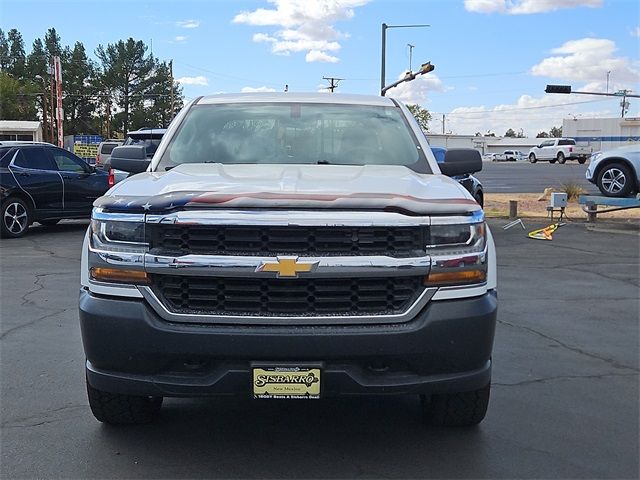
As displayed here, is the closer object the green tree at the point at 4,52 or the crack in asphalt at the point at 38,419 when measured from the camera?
the crack in asphalt at the point at 38,419

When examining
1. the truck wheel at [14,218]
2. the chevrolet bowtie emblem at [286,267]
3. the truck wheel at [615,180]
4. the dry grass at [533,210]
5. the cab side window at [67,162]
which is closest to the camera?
the chevrolet bowtie emblem at [286,267]

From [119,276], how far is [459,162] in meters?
2.61

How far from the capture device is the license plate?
3174mm

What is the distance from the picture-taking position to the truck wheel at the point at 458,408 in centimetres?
380

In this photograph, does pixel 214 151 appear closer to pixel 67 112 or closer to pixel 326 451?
pixel 326 451

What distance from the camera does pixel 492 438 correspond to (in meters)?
3.85

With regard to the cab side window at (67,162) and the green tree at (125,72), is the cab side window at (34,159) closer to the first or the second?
the cab side window at (67,162)

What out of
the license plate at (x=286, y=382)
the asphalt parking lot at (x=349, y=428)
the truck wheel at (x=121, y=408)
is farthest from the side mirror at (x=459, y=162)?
the truck wheel at (x=121, y=408)

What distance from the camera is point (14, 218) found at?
12.4 metres

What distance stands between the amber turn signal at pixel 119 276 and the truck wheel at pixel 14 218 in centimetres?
994

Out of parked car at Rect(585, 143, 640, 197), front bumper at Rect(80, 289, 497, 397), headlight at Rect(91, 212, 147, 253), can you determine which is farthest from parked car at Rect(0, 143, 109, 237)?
parked car at Rect(585, 143, 640, 197)

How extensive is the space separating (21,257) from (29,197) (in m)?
2.52

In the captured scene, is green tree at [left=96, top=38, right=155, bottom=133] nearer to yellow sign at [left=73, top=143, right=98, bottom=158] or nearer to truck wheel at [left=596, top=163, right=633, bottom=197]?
yellow sign at [left=73, top=143, right=98, bottom=158]

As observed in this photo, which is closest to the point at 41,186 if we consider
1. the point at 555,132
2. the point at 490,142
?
the point at 490,142
